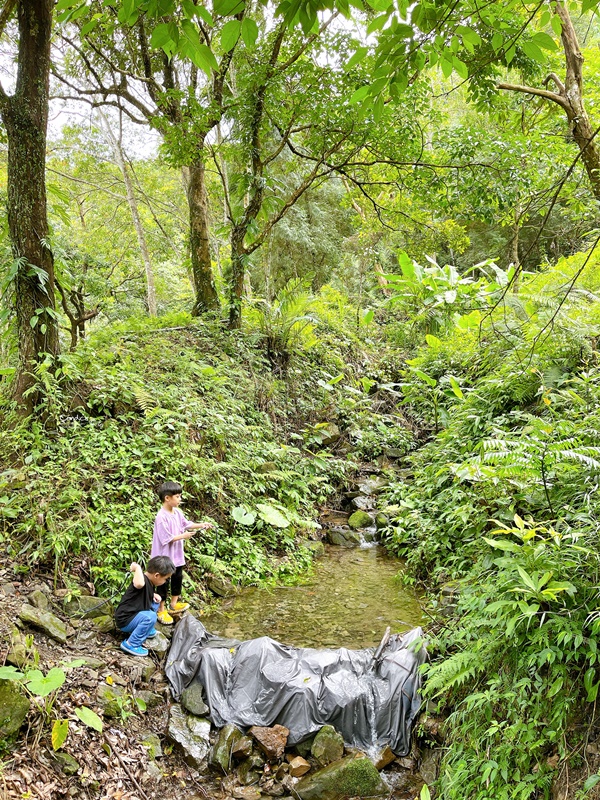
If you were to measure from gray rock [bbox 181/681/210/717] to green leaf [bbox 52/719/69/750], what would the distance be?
1.11 meters

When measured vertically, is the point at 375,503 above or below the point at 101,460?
below

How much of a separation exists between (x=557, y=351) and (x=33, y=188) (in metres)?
6.09

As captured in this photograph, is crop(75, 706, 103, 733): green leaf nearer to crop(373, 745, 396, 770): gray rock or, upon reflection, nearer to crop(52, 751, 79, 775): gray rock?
crop(52, 751, 79, 775): gray rock

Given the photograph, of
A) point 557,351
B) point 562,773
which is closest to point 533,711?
point 562,773

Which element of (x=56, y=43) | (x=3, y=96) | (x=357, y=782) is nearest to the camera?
(x=357, y=782)

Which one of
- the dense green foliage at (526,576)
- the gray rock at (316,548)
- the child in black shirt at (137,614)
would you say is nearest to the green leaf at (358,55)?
the dense green foliage at (526,576)

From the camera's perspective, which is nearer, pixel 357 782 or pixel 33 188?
pixel 357 782

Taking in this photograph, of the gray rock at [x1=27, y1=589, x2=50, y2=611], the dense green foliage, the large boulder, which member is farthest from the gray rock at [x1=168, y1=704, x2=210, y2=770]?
the dense green foliage

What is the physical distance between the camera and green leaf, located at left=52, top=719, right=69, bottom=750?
2783 mm

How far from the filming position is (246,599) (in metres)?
5.53

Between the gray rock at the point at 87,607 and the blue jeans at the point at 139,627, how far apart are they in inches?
12.5

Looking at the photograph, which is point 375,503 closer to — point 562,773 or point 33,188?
point 562,773

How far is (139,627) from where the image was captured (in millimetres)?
4027

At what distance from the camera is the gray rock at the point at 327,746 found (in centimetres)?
347
